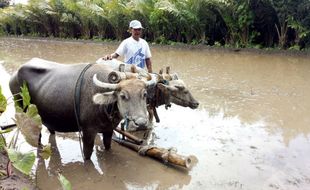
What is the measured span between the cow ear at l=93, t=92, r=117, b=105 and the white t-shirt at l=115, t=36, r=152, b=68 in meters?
1.83

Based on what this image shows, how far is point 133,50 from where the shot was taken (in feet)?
19.8

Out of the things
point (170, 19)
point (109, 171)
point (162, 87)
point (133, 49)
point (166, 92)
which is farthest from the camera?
point (170, 19)

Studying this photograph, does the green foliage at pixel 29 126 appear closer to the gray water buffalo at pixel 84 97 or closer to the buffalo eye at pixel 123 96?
the gray water buffalo at pixel 84 97

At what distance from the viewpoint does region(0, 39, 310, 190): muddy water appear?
4750mm

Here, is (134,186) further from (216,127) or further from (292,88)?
(292,88)

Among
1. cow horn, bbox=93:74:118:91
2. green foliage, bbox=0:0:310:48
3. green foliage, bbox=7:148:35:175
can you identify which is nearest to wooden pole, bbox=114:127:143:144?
cow horn, bbox=93:74:118:91

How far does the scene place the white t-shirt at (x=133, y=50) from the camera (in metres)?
6.05

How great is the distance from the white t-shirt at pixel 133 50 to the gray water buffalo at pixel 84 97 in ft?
3.60

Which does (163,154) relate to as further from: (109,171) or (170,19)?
(170,19)

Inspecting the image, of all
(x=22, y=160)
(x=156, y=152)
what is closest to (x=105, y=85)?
(x=22, y=160)

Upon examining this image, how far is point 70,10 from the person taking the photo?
18.0 m

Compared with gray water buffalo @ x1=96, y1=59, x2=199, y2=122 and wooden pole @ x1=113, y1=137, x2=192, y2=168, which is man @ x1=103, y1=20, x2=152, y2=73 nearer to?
gray water buffalo @ x1=96, y1=59, x2=199, y2=122

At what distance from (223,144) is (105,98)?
7.43ft

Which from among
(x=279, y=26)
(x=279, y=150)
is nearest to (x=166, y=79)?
(x=279, y=150)
